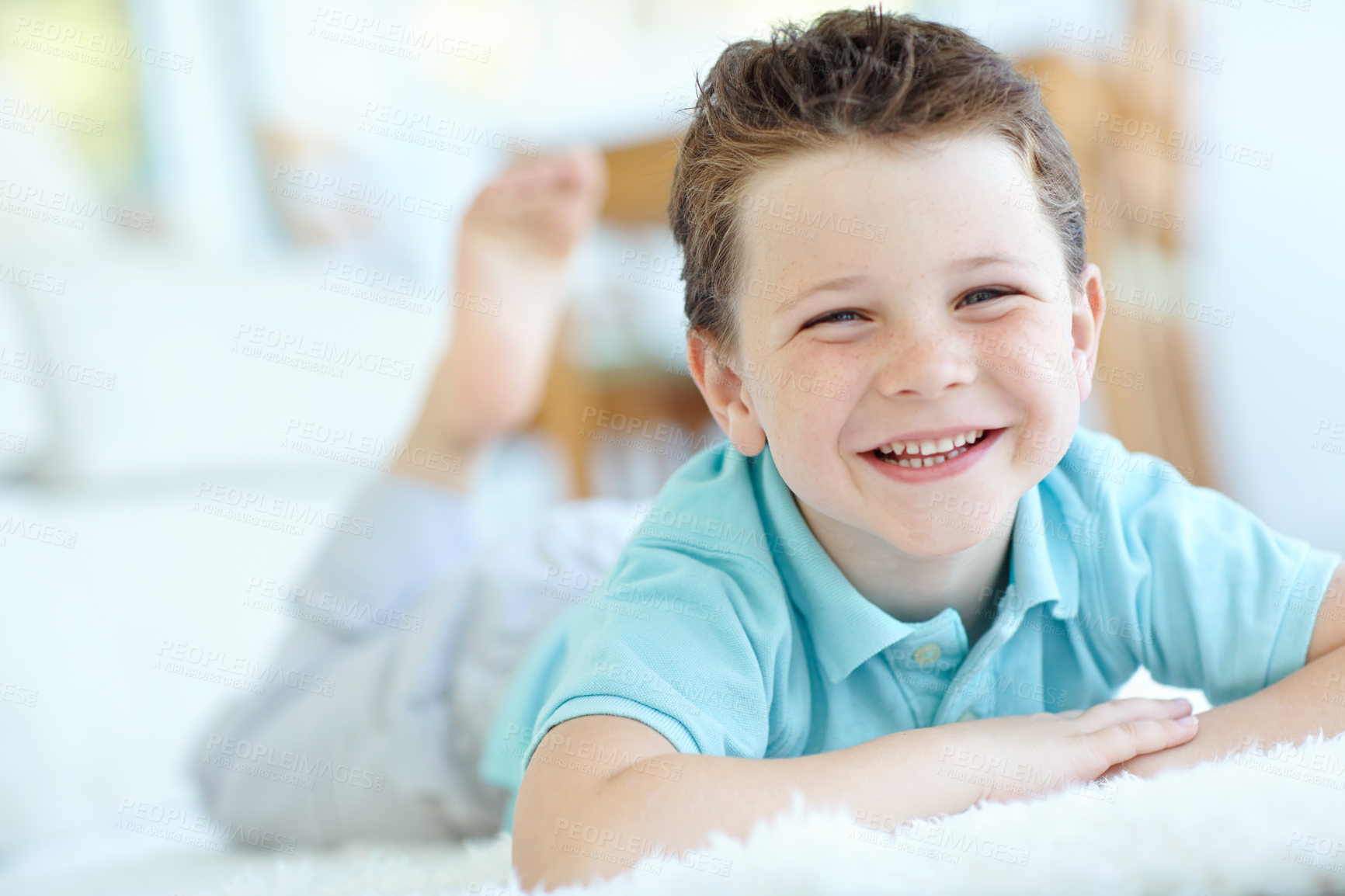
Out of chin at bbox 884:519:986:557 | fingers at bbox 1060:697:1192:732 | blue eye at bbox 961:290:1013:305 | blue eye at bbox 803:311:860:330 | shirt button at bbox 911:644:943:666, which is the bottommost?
fingers at bbox 1060:697:1192:732

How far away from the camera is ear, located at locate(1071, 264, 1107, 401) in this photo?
2.24ft

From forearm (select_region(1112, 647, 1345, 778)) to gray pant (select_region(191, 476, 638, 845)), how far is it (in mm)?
597

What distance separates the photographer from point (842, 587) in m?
0.69

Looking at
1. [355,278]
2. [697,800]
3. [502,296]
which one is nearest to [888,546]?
[697,800]

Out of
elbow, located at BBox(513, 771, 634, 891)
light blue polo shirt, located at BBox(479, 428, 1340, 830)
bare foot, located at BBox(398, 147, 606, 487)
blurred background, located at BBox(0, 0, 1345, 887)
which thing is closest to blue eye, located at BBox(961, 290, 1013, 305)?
light blue polo shirt, located at BBox(479, 428, 1340, 830)

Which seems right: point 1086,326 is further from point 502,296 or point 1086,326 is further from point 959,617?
point 502,296

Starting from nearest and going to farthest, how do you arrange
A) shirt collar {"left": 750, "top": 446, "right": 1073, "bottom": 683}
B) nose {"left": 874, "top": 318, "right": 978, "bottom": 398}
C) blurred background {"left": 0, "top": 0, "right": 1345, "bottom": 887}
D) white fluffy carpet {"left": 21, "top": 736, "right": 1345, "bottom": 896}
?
white fluffy carpet {"left": 21, "top": 736, "right": 1345, "bottom": 896}, nose {"left": 874, "top": 318, "right": 978, "bottom": 398}, shirt collar {"left": 750, "top": 446, "right": 1073, "bottom": 683}, blurred background {"left": 0, "top": 0, "right": 1345, "bottom": 887}

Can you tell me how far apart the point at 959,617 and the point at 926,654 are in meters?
0.04

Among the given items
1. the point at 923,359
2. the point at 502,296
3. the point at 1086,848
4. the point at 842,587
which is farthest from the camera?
the point at 502,296

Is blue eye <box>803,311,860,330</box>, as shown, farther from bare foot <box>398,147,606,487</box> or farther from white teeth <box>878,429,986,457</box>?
bare foot <box>398,147,606,487</box>

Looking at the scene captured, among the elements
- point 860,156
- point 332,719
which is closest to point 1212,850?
point 860,156

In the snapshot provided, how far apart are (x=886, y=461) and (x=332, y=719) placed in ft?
2.19

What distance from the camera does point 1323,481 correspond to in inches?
76.8

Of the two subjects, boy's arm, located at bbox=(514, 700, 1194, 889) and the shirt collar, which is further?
the shirt collar
